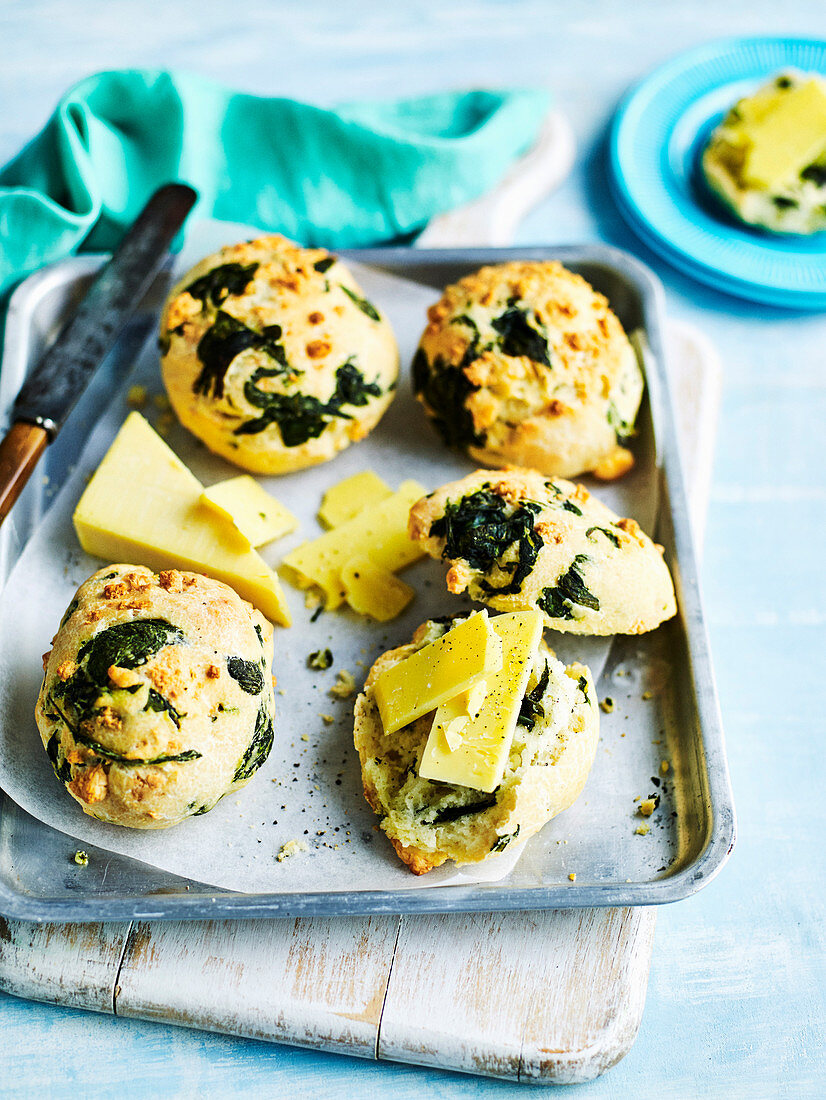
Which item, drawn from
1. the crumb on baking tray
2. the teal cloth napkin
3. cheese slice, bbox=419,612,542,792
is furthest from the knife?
cheese slice, bbox=419,612,542,792

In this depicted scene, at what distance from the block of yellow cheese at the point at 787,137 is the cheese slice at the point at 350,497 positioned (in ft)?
7.31

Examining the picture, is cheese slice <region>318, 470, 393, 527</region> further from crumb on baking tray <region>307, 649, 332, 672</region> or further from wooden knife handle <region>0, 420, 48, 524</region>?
wooden knife handle <region>0, 420, 48, 524</region>

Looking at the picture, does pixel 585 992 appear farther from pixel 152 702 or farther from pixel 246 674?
pixel 152 702

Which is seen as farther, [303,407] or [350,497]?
[350,497]

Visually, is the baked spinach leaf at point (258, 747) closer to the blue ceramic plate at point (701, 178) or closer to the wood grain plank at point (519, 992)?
the wood grain plank at point (519, 992)

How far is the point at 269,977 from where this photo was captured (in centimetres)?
255

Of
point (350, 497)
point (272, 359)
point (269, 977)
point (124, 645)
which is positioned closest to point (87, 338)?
point (272, 359)

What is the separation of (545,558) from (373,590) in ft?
2.02

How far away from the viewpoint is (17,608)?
9.71 feet

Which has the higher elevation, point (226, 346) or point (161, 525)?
point (226, 346)

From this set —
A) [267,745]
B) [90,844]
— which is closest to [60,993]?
[90,844]

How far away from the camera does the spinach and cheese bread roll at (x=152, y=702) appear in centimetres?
244

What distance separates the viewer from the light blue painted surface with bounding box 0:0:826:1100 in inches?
102

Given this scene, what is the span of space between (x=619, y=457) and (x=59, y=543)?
1.90m
